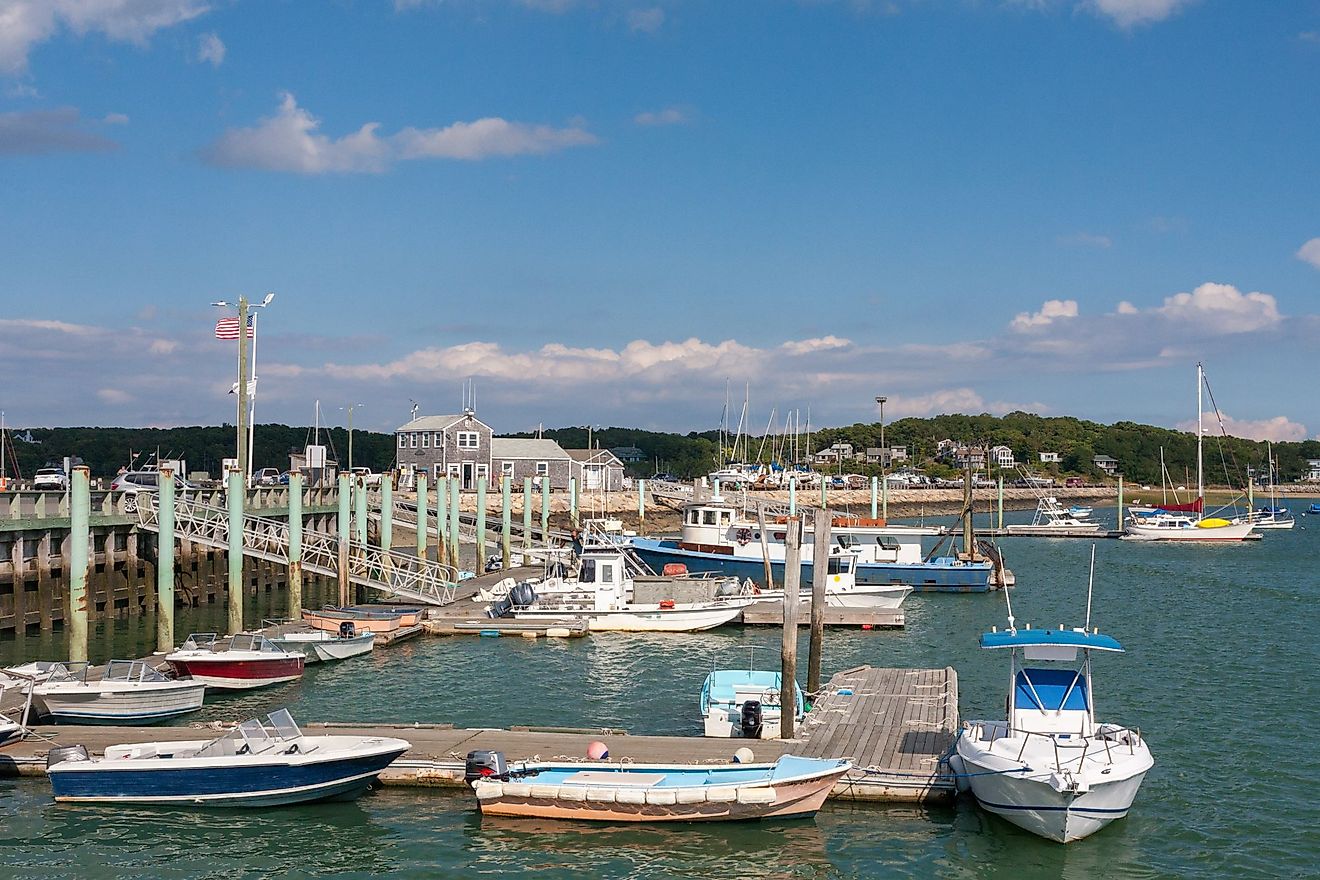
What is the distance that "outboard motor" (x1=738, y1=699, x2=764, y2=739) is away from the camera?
21.4 m

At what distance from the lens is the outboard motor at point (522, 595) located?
38.0m

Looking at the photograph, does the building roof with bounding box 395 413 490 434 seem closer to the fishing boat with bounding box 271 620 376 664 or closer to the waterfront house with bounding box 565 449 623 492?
the waterfront house with bounding box 565 449 623 492

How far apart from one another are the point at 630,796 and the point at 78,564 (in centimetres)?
1742

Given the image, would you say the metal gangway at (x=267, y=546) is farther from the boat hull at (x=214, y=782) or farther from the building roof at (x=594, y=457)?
the building roof at (x=594, y=457)

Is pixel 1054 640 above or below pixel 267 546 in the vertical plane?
above

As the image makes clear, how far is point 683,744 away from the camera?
808 inches

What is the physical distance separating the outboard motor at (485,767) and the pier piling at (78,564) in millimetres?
14198

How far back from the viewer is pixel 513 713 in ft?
84.2

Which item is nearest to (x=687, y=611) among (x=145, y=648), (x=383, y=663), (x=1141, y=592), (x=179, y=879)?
(x=383, y=663)

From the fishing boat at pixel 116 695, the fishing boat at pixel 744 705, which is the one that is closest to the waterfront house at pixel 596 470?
the fishing boat at pixel 116 695

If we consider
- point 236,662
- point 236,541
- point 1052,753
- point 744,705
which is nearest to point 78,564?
point 236,662

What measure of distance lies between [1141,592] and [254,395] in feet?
128

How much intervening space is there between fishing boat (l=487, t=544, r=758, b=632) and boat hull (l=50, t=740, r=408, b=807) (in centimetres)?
1846

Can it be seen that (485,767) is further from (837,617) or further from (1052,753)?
(837,617)
